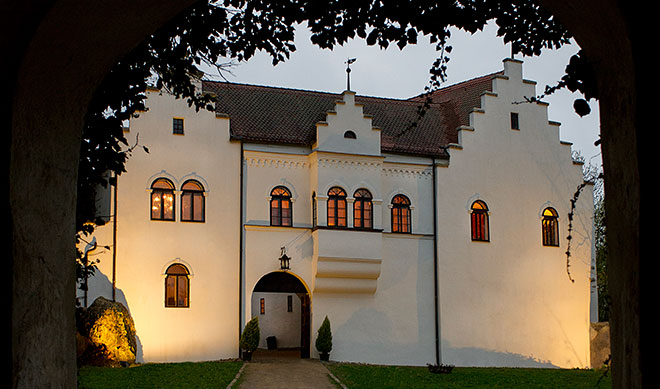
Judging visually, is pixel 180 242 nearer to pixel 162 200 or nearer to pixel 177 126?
pixel 162 200

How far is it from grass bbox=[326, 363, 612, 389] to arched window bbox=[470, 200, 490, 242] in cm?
661

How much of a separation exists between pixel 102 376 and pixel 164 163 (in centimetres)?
887

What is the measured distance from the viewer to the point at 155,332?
2433 centimetres

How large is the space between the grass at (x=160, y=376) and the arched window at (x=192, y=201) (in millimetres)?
5313

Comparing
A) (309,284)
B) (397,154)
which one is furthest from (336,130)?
(309,284)

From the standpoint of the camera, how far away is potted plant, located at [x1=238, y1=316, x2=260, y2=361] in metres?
24.2

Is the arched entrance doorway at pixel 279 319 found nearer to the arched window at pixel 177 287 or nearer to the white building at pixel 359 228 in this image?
the white building at pixel 359 228

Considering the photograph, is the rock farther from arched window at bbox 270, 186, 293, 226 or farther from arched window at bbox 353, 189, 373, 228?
arched window at bbox 353, 189, 373, 228

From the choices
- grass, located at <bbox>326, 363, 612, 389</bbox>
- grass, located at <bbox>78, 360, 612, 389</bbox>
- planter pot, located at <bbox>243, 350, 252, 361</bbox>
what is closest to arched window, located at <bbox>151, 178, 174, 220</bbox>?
planter pot, located at <bbox>243, 350, 252, 361</bbox>

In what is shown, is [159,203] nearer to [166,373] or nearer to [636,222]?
[166,373]

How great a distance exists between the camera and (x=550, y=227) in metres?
29.9

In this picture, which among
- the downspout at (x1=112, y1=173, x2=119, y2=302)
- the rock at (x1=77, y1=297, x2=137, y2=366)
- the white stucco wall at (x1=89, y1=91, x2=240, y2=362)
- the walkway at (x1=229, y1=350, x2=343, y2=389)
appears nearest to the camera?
the walkway at (x1=229, y1=350, x2=343, y2=389)

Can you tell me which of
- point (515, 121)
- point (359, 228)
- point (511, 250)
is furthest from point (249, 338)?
point (515, 121)

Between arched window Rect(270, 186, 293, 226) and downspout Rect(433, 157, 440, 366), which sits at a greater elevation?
arched window Rect(270, 186, 293, 226)
